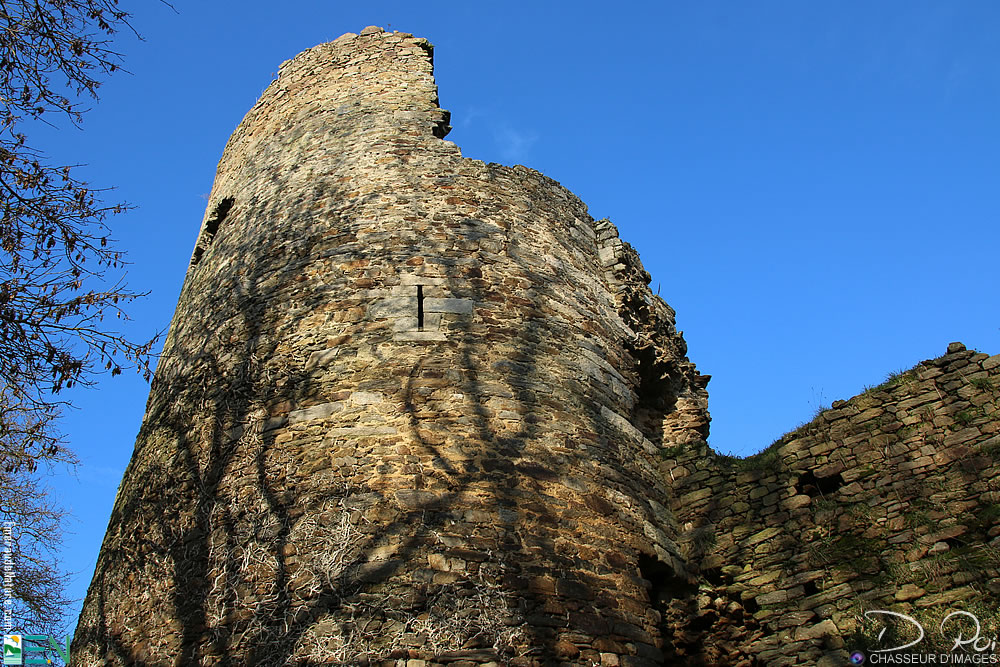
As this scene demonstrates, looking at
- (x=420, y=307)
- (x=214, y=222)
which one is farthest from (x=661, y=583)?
(x=214, y=222)

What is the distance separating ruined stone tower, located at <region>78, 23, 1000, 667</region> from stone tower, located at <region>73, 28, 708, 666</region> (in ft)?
0.07

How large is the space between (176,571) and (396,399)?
5.87 ft

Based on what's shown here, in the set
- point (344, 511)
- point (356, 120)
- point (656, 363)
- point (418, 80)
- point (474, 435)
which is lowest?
point (344, 511)

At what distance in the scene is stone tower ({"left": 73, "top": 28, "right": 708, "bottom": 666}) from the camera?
15.0 ft

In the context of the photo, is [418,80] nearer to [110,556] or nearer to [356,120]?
[356,120]

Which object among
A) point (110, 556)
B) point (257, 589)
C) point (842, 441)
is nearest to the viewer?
point (257, 589)

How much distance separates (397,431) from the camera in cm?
516

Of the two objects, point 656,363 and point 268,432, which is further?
point 656,363

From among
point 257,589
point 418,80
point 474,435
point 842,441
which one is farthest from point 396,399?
point 418,80

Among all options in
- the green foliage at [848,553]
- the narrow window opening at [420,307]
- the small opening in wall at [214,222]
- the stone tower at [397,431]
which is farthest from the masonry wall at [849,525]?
the small opening in wall at [214,222]

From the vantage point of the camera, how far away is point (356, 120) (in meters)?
7.86

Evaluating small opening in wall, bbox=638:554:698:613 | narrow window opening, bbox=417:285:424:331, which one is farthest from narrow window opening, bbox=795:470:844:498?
narrow window opening, bbox=417:285:424:331
